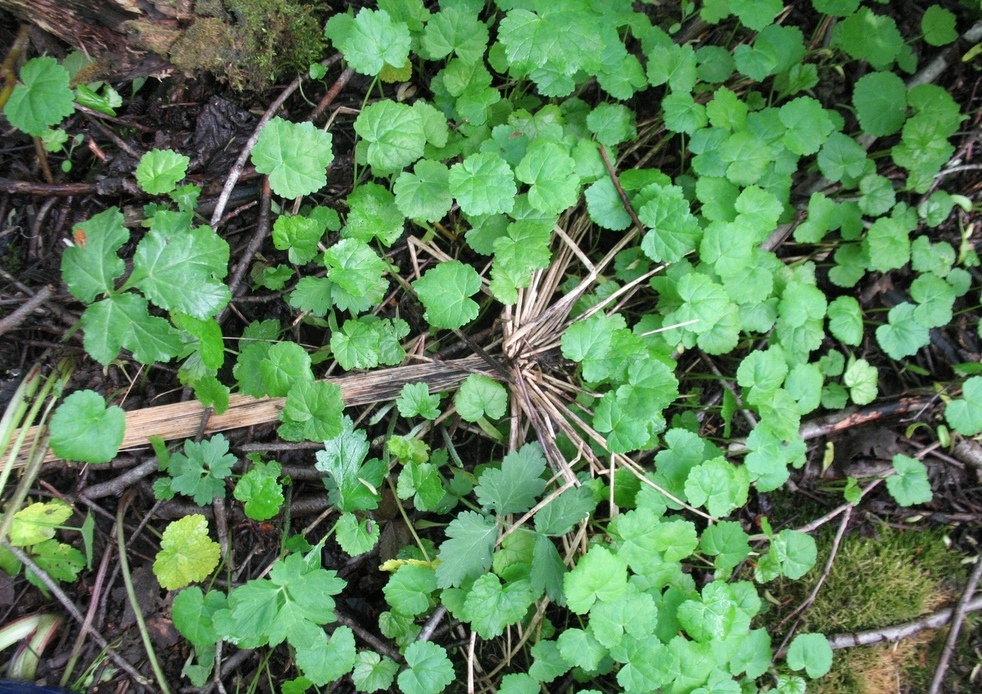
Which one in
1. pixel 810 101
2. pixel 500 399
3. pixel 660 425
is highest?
pixel 810 101

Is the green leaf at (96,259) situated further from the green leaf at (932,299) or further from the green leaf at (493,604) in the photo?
the green leaf at (932,299)

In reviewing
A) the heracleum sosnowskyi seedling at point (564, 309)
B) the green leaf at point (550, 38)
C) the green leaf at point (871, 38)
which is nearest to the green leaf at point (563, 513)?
the heracleum sosnowskyi seedling at point (564, 309)

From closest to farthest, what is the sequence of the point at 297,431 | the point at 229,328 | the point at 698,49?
the point at 297,431 < the point at 229,328 < the point at 698,49

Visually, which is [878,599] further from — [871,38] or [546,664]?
[871,38]

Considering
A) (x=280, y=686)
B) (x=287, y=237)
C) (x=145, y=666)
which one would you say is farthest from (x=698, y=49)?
(x=145, y=666)

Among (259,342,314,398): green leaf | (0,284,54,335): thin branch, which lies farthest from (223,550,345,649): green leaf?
(0,284,54,335): thin branch

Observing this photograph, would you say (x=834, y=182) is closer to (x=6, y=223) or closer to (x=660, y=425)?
(x=660, y=425)
